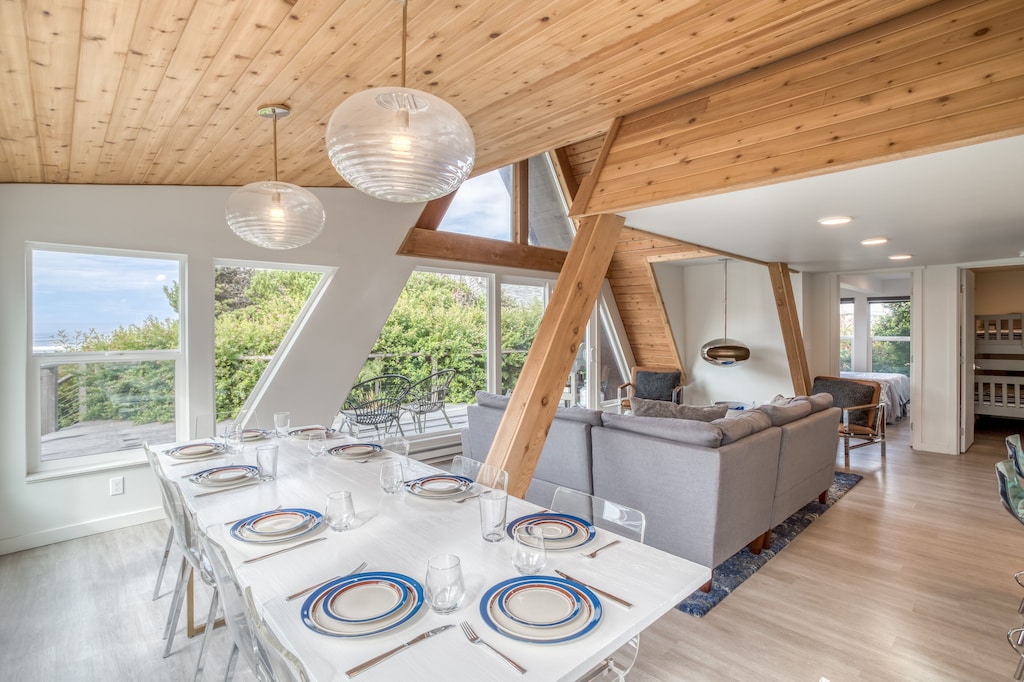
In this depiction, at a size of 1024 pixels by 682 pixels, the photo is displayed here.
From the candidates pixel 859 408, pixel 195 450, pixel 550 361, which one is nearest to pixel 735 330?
pixel 859 408

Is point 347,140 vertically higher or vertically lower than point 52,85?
lower

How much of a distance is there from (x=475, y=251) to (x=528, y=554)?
455 centimetres

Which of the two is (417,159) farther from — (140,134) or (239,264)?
(239,264)

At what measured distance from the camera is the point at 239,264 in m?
4.21

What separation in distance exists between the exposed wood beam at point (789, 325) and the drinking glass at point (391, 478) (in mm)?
5009

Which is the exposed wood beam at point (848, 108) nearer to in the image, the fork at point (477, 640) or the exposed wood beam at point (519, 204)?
the fork at point (477, 640)

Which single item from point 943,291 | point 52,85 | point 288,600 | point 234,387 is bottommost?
point 288,600

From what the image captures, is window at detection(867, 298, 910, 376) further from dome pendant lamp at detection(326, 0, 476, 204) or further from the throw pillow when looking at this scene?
dome pendant lamp at detection(326, 0, 476, 204)

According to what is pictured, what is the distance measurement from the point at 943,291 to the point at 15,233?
8327mm

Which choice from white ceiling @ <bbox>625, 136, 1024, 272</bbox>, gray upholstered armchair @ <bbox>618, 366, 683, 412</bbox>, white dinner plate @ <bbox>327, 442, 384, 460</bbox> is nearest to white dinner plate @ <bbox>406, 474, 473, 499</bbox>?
white dinner plate @ <bbox>327, 442, 384, 460</bbox>

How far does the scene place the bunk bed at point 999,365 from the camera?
6496 mm

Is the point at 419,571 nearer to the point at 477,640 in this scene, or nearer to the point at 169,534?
the point at 477,640

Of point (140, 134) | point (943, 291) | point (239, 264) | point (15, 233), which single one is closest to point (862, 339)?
point (943, 291)

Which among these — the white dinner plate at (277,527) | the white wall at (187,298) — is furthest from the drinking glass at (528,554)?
the white wall at (187,298)
